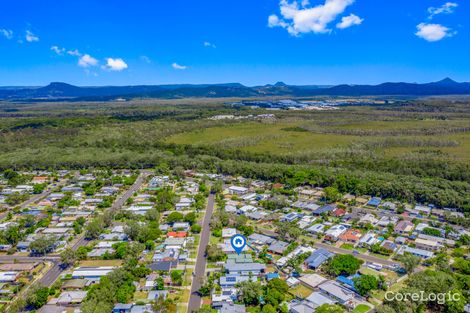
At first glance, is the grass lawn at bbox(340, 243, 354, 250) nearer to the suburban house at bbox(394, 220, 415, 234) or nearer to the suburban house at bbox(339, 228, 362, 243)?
the suburban house at bbox(339, 228, 362, 243)

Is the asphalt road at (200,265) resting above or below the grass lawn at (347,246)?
above

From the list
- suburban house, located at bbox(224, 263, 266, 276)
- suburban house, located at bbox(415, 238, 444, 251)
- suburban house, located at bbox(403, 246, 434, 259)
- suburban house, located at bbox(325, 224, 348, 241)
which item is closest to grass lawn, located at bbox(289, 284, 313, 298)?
suburban house, located at bbox(224, 263, 266, 276)

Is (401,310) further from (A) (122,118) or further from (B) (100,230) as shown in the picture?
(A) (122,118)

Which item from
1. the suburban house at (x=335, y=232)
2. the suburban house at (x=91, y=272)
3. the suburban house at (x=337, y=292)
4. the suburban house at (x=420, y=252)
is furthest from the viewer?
the suburban house at (x=335, y=232)

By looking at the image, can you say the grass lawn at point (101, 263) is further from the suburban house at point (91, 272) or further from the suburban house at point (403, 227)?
the suburban house at point (403, 227)

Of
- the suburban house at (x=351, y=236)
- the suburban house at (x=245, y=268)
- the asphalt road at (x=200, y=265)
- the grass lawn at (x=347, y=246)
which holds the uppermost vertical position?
the suburban house at (x=245, y=268)

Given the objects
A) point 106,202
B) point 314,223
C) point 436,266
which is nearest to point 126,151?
point 106,202

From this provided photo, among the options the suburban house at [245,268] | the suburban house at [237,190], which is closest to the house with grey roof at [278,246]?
the suburban house at [245,268]
